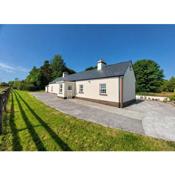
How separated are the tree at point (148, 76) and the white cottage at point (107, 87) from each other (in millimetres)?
20747

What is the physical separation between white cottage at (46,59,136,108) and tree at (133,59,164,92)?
20.7 metres

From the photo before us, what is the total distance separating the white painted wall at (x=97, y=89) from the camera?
8.93 meters

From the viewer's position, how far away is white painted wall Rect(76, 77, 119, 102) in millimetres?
A: 8930

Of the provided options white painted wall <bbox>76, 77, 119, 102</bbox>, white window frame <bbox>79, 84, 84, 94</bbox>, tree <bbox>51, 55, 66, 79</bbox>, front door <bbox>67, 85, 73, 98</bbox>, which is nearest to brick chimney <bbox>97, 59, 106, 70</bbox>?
white painted wall <bbox>76, 77, 119, 102</bbox>

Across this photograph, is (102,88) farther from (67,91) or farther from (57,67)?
(57,67)

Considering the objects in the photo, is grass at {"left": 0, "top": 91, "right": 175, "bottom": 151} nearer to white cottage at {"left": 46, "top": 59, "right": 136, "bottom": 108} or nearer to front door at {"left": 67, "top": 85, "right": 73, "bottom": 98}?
white cottage at {"left": 46, "top": 59, "right": 136, "bottom": 108}

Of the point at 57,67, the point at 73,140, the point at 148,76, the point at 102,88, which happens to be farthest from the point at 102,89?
the point at 148,76

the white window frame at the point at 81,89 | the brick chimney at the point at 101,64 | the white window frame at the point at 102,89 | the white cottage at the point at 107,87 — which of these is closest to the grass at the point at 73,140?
the white cottage at the point at 107,87

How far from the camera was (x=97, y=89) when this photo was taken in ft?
34.7

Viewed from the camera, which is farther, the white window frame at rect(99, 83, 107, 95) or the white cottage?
the white window frame at rect(99, 83, 107, 95)
